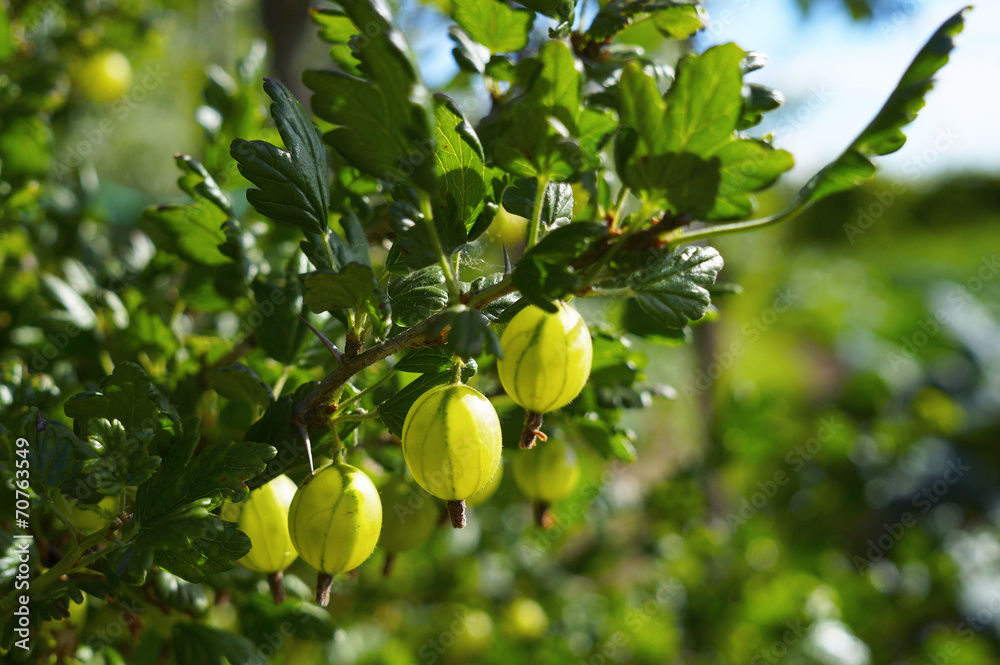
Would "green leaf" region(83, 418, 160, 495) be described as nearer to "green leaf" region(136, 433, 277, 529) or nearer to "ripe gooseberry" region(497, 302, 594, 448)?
"green leaf" region(136, 433, 277, 529)

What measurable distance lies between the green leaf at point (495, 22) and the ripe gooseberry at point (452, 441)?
0.36 metres

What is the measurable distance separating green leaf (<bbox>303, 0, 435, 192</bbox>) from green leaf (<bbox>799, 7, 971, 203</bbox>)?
0.83 ft

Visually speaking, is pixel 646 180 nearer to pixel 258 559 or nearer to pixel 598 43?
pixel 598 43

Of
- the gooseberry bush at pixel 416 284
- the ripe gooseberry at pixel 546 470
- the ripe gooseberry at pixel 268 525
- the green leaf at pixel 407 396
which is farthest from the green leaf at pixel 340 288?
the ripe gooseberry at pixel 546 470

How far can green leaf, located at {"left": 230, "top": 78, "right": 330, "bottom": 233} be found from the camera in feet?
1.72

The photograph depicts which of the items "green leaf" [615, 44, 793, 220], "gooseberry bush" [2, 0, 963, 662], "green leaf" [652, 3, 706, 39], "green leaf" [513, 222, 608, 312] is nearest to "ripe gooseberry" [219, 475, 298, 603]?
"gooseberry bush" [2, 0, 963, 662]

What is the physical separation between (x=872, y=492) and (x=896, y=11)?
1493mm

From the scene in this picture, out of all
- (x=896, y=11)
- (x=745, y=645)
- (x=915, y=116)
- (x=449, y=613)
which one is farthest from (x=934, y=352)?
(x=915, y=116)

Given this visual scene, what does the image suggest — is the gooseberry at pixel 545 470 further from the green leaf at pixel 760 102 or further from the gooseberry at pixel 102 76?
the gooseberry at pixel 102 76

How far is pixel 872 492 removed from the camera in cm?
217

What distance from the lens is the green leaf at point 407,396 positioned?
22.7 inches

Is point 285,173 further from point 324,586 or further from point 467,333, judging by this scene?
point 324,586

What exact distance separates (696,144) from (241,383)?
17.7 inches

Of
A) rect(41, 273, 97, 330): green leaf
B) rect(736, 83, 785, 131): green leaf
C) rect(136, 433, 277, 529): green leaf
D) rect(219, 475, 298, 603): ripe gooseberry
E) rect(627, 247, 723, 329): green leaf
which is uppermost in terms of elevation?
rect(736, 83, 785, 131): green leaf
